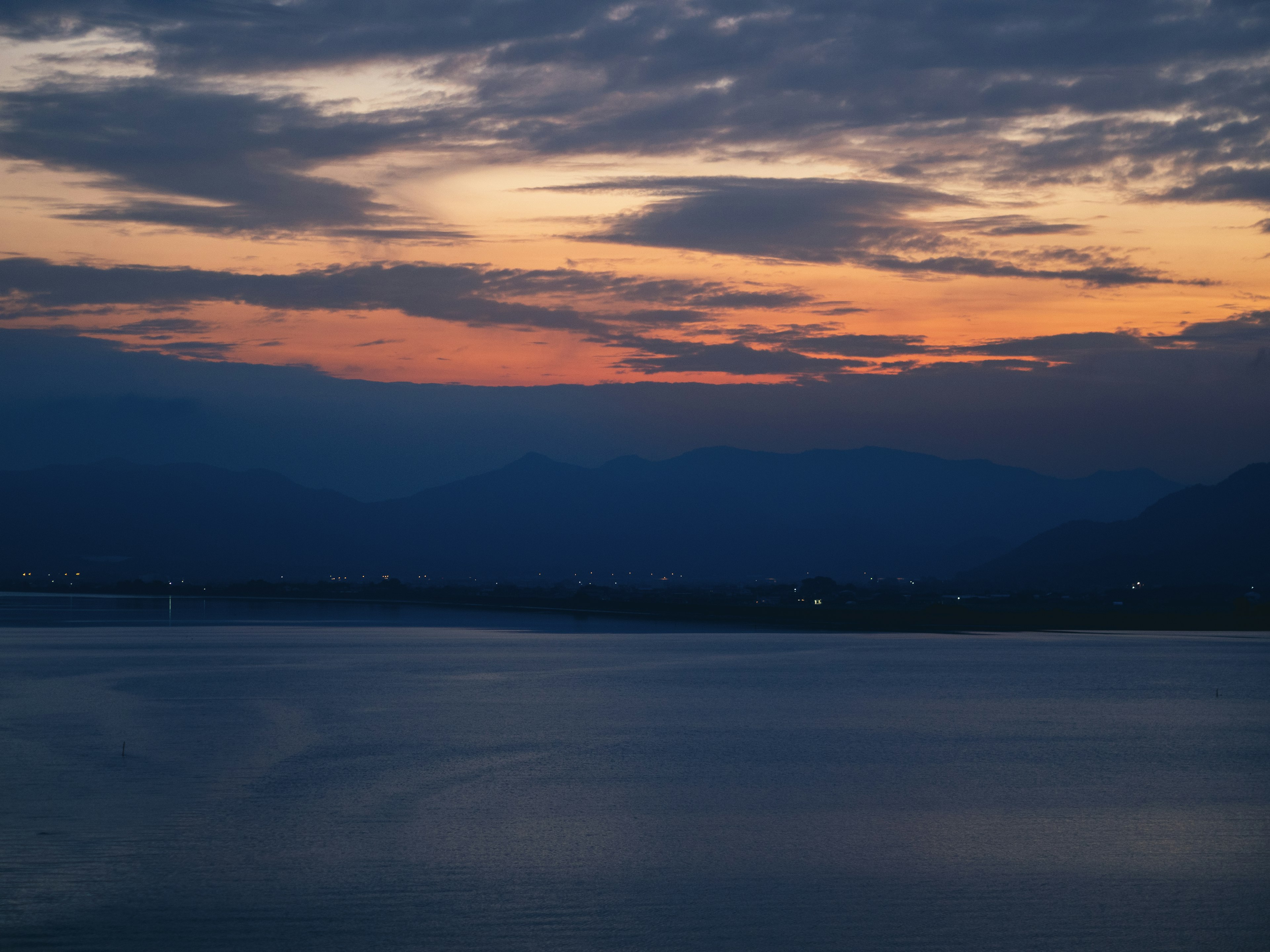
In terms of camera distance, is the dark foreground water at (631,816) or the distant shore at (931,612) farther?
the distant shore at (931,612)

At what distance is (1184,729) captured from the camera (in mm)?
35125

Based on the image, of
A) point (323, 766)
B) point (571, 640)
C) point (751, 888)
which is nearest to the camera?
point (751, 888)

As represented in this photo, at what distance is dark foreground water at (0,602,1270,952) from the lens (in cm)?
1523

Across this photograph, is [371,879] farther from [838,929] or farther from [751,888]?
[838,929]

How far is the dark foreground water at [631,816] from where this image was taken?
15.2 metres

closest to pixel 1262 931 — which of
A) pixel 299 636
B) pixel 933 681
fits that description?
pixel 933 681

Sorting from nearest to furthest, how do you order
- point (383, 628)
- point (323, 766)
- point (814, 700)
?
point (323, 766) < point (814, 700) < point (383, 628)

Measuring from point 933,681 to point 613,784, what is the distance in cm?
2882

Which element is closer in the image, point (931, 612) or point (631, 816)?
point (631, 816)

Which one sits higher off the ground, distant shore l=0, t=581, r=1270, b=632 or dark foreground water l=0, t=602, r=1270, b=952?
dark foreground water l=0, t=602, r=1270, b=952

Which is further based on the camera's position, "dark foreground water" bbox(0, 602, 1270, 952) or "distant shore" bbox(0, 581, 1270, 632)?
"distant shore" bbox(0, 581, 1270, 632)

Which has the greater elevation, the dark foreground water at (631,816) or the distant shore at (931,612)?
the dark foreground water at (631,816)

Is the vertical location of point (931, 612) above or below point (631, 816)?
below

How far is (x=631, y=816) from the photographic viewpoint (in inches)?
869
